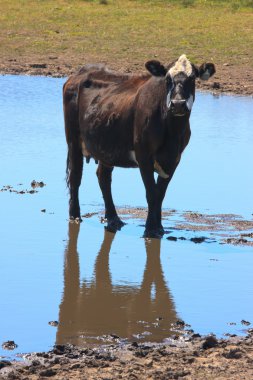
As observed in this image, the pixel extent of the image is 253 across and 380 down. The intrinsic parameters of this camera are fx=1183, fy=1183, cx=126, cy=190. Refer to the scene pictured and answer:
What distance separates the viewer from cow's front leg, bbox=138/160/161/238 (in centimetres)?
1181

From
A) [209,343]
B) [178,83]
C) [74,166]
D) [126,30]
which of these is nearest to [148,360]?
[209,343]

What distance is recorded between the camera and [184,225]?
12422mm

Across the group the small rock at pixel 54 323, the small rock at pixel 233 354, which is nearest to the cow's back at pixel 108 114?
the small rock at pixel 54 323

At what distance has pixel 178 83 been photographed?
11586 millimetres

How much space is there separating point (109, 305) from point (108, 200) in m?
3.35

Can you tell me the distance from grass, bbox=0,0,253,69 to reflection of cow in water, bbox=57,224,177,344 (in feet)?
57.4

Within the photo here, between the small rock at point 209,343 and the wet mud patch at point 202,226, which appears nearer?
the small rock at point 209,343

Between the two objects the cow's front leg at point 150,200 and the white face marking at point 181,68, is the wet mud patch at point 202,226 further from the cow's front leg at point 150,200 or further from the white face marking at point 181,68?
the white face marking at point 181,68

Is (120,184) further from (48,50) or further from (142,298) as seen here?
(48,50)

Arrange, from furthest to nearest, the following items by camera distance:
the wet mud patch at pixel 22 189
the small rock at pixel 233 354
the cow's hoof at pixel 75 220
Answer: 1. the wet mud patch at pixel 22 189
2. the cow's hoof at pixel 75 220
3. the small rock at pixel 233 354

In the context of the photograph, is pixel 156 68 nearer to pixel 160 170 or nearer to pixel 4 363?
pixel 160 170

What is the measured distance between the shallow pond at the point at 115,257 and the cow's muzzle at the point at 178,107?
128cm

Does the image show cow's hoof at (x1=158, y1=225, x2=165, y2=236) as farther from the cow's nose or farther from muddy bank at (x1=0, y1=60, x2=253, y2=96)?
muddy bank at (x1=0, y1=60, x2=253, y2=96)

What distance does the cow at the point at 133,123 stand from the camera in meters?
11.8
